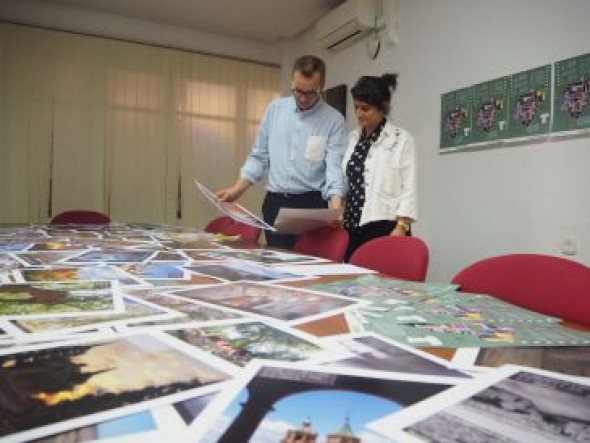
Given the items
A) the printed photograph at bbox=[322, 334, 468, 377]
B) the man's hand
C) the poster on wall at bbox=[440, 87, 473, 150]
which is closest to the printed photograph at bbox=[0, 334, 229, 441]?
the printed photograph at bbox=[322, 334, 468, 377]

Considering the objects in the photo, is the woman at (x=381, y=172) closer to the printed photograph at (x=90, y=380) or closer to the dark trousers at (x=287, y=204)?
the dark trousers at (x=287, y=204)

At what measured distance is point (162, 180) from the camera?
4.76 meters

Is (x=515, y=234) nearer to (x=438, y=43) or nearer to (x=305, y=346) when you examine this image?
(x=438, y=43)

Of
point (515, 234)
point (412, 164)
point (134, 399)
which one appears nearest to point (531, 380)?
point (134, 399)

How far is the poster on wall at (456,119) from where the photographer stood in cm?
303

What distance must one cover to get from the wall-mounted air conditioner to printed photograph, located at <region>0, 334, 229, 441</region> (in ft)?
11.9

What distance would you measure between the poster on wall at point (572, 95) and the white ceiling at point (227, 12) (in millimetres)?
2253

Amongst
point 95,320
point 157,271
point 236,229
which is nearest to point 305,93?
point 236,229

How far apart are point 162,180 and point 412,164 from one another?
302 cm

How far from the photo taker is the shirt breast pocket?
7.95 ft

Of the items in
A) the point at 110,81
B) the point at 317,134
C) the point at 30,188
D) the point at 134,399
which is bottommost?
the point at 134,399

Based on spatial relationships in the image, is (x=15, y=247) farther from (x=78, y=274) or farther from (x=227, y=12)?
(x=227, y=12)

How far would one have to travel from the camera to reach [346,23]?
3898mm

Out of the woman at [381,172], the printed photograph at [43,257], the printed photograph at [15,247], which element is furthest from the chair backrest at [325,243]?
the printed photograph at [15,247]
